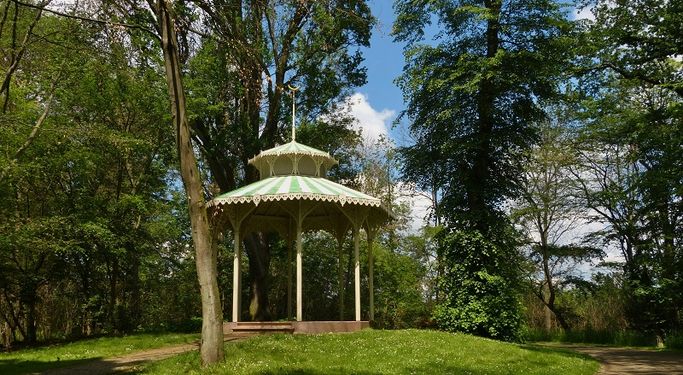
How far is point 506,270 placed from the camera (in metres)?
21.4

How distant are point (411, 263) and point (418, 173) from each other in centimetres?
1372

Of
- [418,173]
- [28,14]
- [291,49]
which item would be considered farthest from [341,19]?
[28,14]

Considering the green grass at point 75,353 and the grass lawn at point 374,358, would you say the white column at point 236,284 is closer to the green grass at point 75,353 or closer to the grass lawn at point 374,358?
the green grass at point 75,353

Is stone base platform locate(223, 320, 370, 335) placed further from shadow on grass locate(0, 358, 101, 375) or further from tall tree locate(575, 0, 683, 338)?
tall tree locate(575, 0, 683, 338)

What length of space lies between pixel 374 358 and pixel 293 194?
649 cm

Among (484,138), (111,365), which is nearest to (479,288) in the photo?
(484,138)

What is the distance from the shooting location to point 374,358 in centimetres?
1152

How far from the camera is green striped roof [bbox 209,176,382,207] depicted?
16.6 meters

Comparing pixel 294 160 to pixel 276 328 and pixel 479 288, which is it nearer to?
pixel 276 328

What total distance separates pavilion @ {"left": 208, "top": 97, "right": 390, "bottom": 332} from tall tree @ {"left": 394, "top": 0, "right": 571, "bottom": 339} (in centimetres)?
460

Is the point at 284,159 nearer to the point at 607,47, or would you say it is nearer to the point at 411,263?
the point at 607,47

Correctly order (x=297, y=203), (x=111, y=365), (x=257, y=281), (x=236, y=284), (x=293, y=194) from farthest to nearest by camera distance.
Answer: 1. (x=257, y=281)
2. (x=297, y=203)
3. (x=236, y=284)
4. (x=293, y=194)
5. (x=111, y=365)

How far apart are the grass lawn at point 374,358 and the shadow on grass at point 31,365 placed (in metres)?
3.36

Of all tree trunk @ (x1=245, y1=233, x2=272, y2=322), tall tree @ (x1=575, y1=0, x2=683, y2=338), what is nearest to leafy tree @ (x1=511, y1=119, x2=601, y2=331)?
tall tree @ (x1=575, y1=0, x2=683, y2=338)
